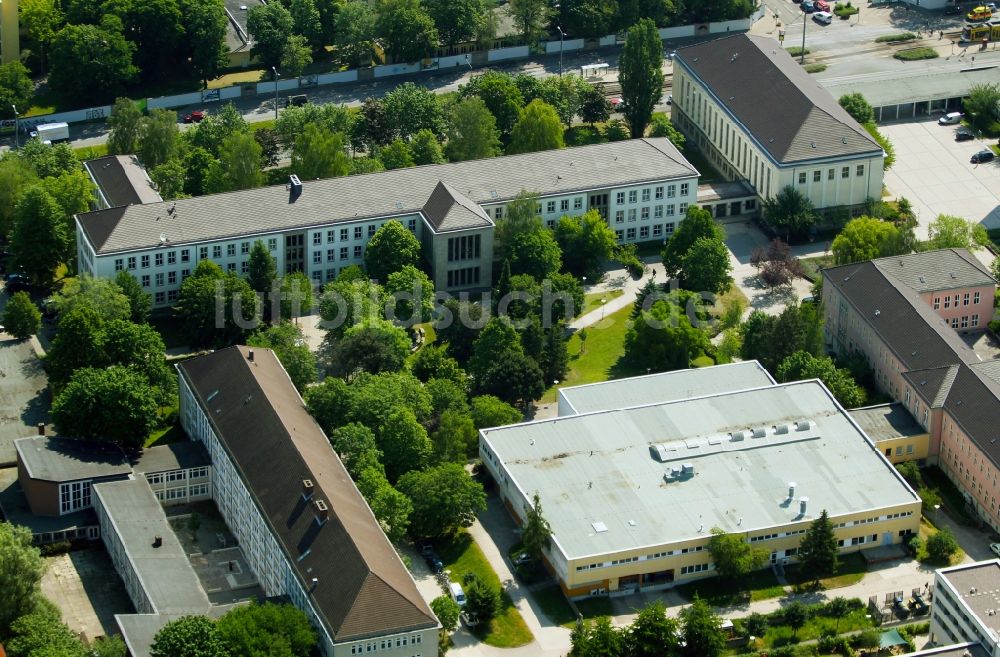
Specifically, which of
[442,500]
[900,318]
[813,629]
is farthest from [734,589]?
[900,318]

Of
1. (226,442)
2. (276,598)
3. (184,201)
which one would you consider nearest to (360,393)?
(226,442)

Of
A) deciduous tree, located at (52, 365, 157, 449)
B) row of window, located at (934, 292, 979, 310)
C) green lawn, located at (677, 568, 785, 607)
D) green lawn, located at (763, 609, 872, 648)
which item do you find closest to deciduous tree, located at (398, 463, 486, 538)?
green lawn, located at (677, 568, 785, 607)

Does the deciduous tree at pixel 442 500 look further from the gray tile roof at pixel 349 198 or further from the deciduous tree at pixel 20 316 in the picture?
the deciduous tree at pixel 20 316

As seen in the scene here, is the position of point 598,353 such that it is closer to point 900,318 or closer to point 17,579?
point 900,318

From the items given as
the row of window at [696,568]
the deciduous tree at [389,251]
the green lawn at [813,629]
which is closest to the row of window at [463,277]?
the deciduous tree at [389,251]

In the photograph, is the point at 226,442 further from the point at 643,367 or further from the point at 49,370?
the point at 643,367

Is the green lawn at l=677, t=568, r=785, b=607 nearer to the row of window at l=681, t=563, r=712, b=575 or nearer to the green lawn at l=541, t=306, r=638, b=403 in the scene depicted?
the row of window at l=681, t=563, r=712, b=575
